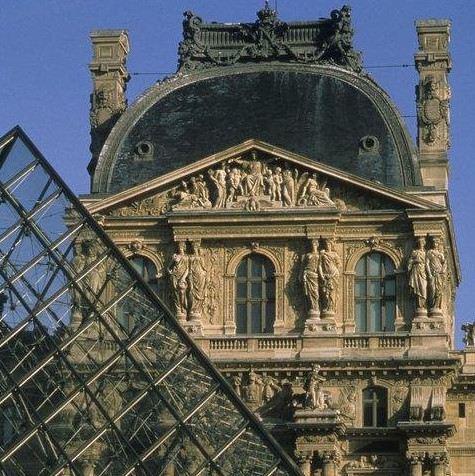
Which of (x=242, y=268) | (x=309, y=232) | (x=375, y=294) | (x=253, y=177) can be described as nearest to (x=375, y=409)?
(x=375, y=294)

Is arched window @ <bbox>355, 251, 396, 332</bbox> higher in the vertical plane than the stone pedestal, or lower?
higher

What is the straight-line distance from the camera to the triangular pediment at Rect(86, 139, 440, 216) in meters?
92.1

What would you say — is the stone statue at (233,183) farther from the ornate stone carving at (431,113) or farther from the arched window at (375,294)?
the ornate stone carving at (431,113)

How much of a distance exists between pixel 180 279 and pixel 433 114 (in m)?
8.36

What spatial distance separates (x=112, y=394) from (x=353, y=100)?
95.7 feet

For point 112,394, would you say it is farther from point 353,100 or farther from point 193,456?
point 353,100

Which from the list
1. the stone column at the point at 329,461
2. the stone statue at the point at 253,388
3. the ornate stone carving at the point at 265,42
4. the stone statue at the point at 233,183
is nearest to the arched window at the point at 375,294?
the stone statue at the point at 253,388

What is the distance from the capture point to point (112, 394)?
66875mm

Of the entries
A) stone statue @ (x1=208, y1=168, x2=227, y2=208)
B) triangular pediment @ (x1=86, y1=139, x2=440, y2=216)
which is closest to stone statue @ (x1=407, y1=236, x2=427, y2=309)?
triangular pediment @ (x1=86, y1=139, x2=440, y2=216)

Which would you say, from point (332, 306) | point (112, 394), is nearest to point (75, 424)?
point (112, 394)

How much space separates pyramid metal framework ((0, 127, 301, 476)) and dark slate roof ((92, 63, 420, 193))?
25.4 metres

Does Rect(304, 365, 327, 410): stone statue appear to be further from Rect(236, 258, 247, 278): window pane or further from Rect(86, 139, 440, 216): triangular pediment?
Rect(86, 139, 440, 216): triangular pediment

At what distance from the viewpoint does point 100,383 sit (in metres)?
66.9

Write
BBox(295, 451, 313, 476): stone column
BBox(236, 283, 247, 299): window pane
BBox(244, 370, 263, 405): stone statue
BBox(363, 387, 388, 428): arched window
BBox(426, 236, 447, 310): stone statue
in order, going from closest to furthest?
1. BBox(295, 451, 313, 476): stone column
2. BBox(363, 387, 388, 428): arched window
3. BBox(244, 370, 263, 405): stone statue
4. BBox(426, 236, 447, 310): stone statue
5. BBox(236, 283, 247, 299): window pane
